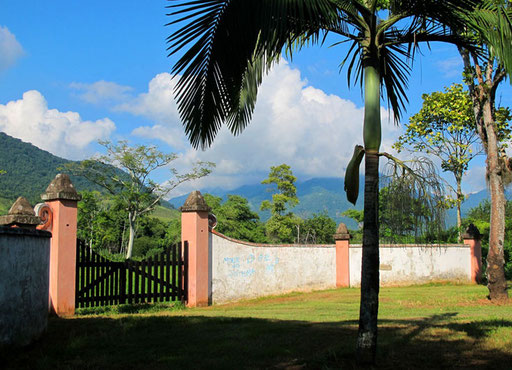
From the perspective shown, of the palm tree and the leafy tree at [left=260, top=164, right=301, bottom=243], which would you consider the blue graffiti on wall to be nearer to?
the palm tree

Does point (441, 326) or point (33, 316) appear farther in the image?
point (441, 326)

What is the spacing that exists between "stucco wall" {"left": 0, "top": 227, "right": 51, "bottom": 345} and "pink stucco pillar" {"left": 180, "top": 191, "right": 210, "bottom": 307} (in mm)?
5990

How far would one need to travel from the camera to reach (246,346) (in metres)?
6.72

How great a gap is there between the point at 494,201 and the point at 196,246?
357 inches

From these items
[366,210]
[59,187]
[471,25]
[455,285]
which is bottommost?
[455,285]

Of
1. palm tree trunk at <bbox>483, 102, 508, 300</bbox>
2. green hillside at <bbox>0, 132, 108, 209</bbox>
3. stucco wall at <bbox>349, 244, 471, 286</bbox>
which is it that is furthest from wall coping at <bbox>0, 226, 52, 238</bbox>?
green hillside at <bbox>0, 132, 108, 209</bbox>

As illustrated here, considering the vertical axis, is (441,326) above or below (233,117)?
below

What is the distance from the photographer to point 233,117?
229 inches

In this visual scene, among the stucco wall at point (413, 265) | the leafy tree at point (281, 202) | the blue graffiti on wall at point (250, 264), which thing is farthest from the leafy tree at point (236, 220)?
the blue graffiti on wall at point (250, 264)

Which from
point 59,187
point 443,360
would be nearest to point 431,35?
point 443,360

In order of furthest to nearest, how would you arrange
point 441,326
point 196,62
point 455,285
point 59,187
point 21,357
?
point 455,285
point 59,187
point 441,326
point 21,357
point 196,62

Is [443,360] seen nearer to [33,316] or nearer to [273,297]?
[33,316]

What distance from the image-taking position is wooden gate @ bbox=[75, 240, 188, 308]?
38.8ft

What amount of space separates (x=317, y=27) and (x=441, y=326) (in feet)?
17.5
